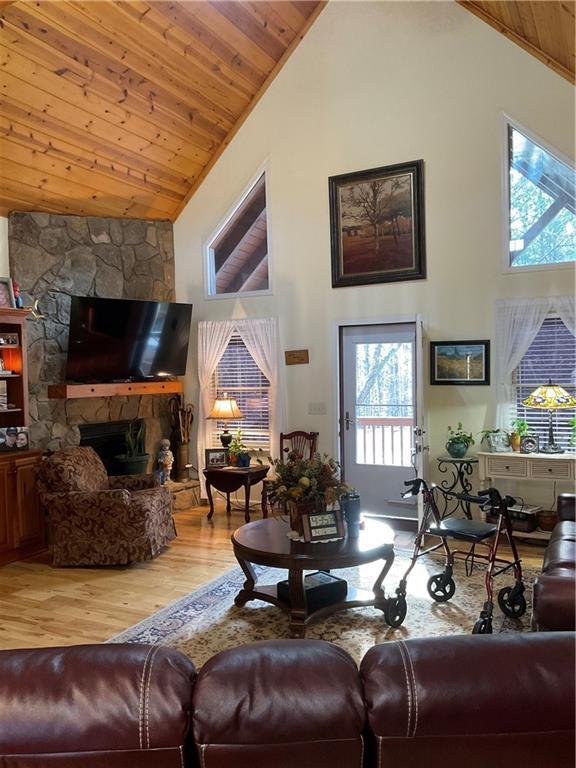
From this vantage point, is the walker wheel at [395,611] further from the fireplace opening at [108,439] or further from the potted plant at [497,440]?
the fireplace opening at [108,439]

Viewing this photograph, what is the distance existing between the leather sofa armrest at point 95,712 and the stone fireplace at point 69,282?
16.9 feet

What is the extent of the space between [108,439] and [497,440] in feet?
13.6

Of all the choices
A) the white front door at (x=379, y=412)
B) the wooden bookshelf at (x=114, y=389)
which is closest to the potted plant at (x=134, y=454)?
the wooden bookshelf at (x=114, y=389)

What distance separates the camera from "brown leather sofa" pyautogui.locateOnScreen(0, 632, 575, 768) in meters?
1.20

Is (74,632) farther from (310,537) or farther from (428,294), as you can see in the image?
(428,294)

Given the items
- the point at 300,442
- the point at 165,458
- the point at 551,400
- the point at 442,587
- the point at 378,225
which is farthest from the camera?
the point at 165,458

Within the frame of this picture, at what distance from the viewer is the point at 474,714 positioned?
48.1 inches

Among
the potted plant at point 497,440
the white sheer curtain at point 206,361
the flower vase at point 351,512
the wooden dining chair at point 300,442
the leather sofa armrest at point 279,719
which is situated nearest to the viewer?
the leather sofa armrest at point 279,719

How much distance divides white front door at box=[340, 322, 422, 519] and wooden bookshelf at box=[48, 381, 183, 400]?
2.05 m

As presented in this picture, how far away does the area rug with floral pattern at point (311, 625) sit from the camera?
3.67 metres

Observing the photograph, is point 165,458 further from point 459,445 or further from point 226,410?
point 459,445

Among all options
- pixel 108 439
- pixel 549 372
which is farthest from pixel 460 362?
pixel 108 439

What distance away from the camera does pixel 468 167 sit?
233 inches

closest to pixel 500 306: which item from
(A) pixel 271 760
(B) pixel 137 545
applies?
(B) pixel 137 545
